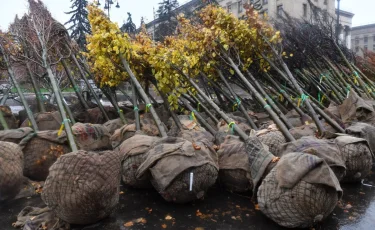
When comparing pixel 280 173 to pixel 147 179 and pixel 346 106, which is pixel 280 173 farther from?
pixel 346 106

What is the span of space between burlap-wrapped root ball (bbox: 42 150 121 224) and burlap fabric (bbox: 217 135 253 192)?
1.58 m

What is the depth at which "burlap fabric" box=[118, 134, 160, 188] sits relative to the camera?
4.33 metres

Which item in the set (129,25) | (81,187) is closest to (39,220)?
(81,187)

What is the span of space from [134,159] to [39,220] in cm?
136

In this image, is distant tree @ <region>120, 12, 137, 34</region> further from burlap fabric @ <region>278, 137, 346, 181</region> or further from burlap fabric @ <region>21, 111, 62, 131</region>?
burlap fabric @ <region>278, 137, 346, 181</region>

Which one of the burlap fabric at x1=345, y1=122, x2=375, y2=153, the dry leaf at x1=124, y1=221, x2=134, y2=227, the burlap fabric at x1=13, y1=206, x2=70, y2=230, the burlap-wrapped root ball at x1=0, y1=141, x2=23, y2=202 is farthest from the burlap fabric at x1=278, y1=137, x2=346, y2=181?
the burlap-wrapped root ball at x1=0, y1=141, x2=23, y2=202

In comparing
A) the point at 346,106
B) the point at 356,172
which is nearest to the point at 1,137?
the point at 356,172

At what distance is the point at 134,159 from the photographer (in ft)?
14.3

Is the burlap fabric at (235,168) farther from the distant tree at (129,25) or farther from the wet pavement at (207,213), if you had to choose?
the distant tree at (129,25)

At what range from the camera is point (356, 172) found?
4.57 meters

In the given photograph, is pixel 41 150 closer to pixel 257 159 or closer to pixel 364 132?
pixel 257 159

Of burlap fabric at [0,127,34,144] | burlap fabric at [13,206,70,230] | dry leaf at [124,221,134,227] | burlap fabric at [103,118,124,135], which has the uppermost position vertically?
burlap fabric at [0,127,34,144]

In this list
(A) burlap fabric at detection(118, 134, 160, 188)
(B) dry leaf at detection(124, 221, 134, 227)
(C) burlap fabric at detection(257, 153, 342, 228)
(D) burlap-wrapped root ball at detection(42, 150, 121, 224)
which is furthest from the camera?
(A) burlap fabric at detection(118, 134, 160, 188)

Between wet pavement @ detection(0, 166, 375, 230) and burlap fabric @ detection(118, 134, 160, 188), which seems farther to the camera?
burlap fabric @ detection(118, 134, 160, 188)
